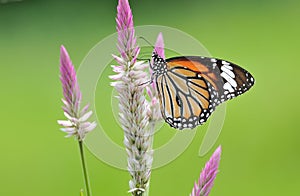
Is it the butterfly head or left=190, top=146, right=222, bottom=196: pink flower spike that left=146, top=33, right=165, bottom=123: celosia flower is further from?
left=190, top=146, right=222, bottom=196: pink flower spike

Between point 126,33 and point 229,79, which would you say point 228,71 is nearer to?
point 229,79

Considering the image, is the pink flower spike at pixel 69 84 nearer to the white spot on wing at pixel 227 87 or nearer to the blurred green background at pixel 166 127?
the white spot on wing at pixel 227 87

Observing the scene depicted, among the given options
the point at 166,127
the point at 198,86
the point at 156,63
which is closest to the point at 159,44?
the point at 156,63

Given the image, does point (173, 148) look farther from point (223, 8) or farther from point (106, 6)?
point (106, 6)

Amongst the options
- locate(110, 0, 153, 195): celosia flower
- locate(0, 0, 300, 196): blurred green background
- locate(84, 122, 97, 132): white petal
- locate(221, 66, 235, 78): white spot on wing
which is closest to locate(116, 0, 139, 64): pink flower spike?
locate(110, 0, 153, 195): celosia flower

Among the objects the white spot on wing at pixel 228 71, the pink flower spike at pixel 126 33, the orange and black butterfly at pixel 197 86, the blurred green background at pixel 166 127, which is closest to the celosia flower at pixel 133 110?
the pink flower spike at pixel 126 33
